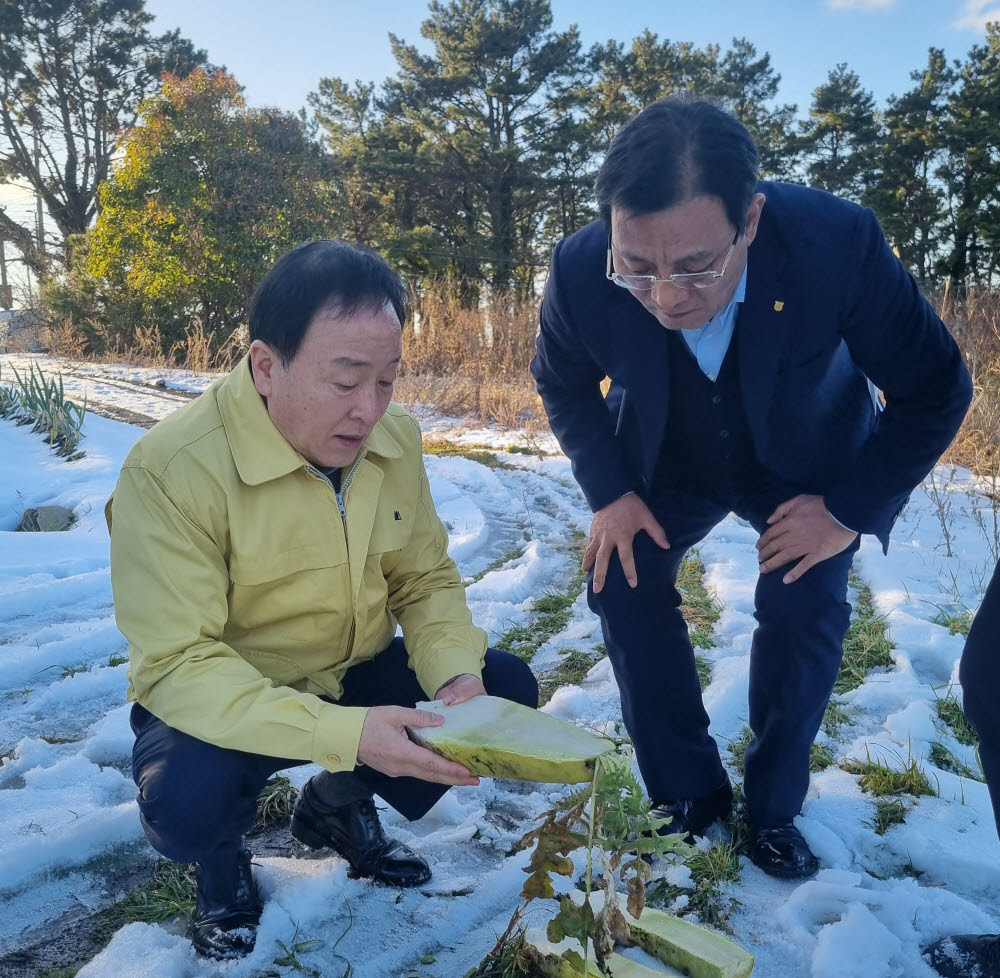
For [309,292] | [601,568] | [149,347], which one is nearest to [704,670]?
[601,568]

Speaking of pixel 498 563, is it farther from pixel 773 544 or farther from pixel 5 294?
pixel 5 294

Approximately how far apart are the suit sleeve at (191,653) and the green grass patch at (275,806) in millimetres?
757

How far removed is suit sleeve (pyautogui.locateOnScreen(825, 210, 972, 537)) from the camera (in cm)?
213

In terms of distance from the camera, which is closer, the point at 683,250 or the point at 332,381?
the point at 332,381

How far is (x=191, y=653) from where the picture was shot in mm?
1793

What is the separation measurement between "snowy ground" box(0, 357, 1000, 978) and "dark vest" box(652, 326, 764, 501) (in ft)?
3.06

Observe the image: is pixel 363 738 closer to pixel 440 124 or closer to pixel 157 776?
pixel 157 776

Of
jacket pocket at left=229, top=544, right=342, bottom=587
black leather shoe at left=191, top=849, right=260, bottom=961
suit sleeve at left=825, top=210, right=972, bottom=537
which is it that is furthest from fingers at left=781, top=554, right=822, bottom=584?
black leather shoe at left=191, top=849, right=260, bottom=961

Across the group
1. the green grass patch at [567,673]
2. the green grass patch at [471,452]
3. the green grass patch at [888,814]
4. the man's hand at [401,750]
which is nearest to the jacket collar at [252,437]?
the man's hand at [401,750]

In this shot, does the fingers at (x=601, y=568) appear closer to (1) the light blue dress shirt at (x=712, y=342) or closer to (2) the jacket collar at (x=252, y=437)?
(1) the light blue dress shirt at (x=712, y=342)

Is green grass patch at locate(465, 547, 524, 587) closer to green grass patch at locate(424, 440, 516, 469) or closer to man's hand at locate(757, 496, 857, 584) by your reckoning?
man's hand at locate(757, 496, 857, 584)

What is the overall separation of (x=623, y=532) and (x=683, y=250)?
0.76 meters

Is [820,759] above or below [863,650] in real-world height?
below

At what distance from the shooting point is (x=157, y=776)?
1.79 m
